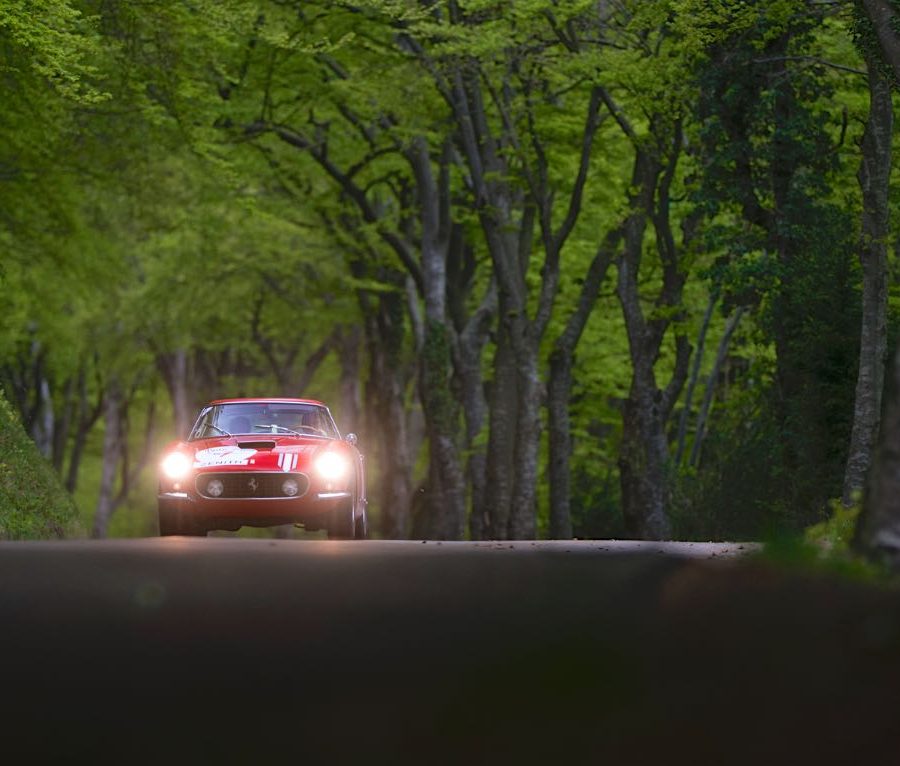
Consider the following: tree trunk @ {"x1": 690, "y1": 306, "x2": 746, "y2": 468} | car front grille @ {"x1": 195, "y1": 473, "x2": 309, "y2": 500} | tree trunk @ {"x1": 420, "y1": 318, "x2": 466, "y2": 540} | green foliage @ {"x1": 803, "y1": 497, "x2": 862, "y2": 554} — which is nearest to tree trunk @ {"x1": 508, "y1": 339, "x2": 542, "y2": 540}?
tree trunk @ {"x1": 420, "y1": 318, "x2": 466, "y2": 540}

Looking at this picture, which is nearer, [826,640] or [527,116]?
[826,640]

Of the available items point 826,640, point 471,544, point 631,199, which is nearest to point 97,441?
point 631,199

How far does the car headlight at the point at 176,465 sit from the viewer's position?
17.6m

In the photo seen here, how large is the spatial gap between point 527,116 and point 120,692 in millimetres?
23376

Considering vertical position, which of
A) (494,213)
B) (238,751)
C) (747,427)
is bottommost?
(238,751)

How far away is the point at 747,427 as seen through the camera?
28922 millimetres

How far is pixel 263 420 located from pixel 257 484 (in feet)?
5.44

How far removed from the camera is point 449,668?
6980mm

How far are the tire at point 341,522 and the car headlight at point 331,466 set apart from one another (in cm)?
29

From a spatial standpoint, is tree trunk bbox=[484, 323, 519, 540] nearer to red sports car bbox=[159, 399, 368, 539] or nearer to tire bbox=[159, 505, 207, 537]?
red sports car bbox=[159, 399, 368, 539]

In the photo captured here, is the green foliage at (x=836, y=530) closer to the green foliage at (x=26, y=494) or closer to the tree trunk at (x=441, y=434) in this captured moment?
the green foliage at (x=26, y=494)

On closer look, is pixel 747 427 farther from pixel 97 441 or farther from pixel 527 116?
pixel 97 441

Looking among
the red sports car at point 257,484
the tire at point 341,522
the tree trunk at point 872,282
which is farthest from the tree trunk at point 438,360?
the red sports car at point 257,484

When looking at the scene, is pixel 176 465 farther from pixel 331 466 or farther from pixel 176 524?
pixel 331 466
